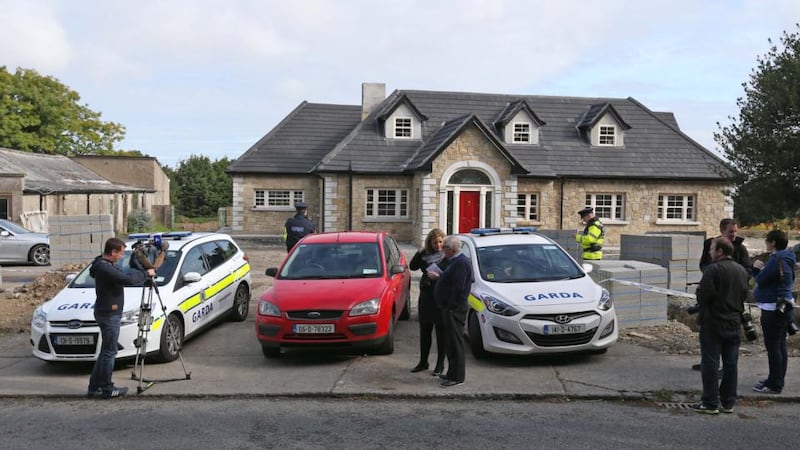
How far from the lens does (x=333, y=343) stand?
325 inches

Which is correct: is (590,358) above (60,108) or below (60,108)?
below

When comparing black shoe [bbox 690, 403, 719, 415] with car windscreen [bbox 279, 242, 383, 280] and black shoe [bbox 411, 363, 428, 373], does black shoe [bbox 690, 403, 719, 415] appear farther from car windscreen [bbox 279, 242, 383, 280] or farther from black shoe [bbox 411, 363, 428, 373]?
car windscreen [bbox 279, 242, 383, 280]

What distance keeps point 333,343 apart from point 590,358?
10.9 feet

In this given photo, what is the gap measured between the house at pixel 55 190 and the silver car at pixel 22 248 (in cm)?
516

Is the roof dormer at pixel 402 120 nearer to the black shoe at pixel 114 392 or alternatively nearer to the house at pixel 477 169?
the house at pixel 477 169

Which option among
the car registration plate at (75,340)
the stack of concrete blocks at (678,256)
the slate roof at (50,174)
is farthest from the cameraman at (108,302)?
the slate roof at (50,174)

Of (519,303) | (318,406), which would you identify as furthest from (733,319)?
(318,406)

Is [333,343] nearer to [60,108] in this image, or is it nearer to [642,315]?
[642,315]

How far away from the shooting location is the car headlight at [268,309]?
8.36m

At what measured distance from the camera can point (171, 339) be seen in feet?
28.6

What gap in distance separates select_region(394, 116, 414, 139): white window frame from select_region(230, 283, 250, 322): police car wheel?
1765cm

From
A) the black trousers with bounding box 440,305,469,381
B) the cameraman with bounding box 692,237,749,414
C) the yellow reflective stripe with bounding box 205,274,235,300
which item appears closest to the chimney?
the yellow reflective stripe with bounding box 205,274,235,300

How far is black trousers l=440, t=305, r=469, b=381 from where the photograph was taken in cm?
736

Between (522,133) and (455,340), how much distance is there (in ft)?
75.3
